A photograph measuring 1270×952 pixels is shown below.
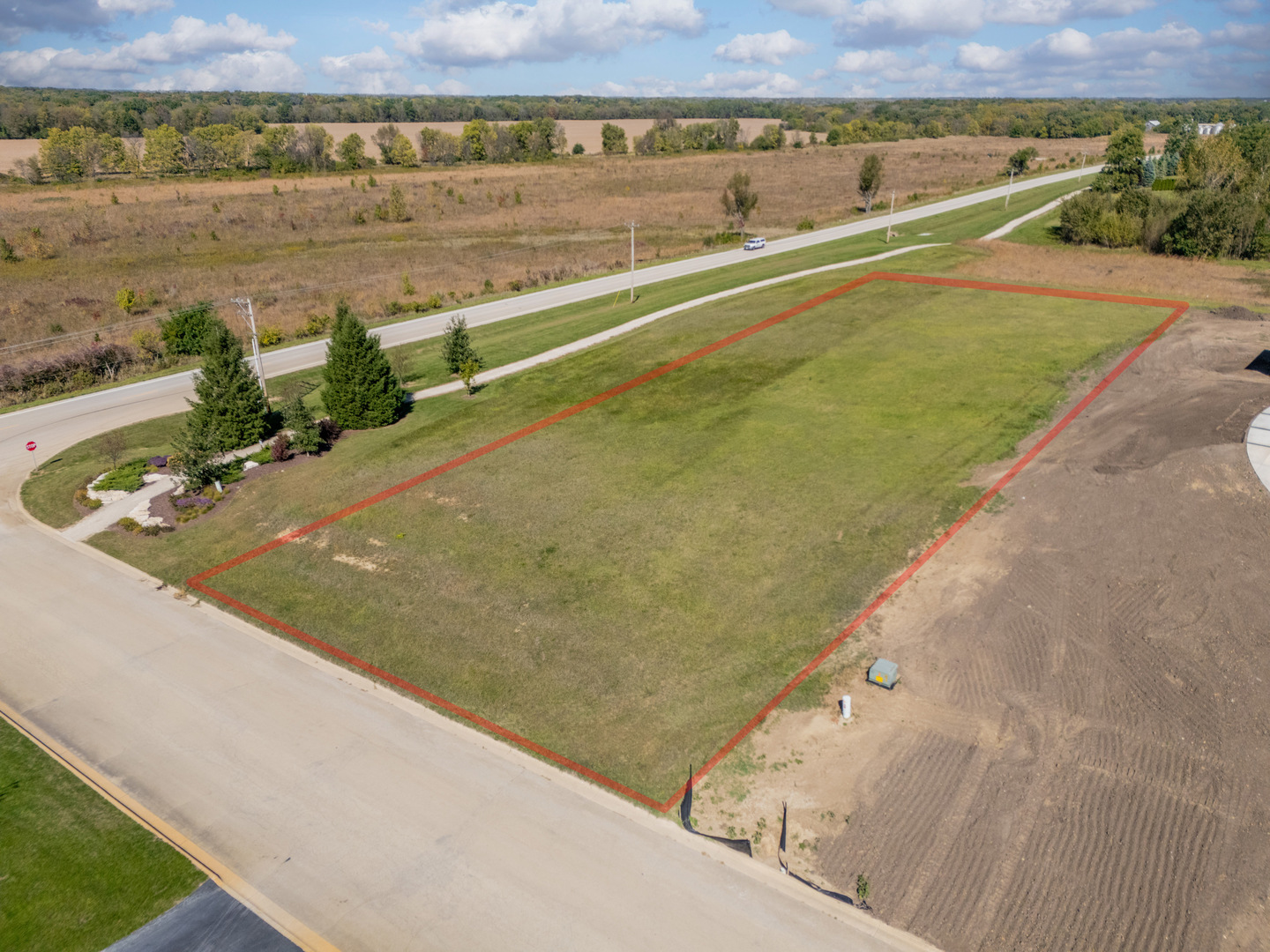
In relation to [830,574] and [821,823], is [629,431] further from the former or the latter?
[821,823]

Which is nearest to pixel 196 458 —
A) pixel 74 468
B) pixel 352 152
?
pixel 74 468

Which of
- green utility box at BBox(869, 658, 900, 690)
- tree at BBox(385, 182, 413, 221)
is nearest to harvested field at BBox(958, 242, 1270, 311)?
green utility box at BBox(869, 658, 900, 690)

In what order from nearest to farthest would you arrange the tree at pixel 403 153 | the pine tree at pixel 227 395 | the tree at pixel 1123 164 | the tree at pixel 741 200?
the pine tree at pixel 227 395
the tree at pixel 741 200
the tree at pixel 1123 164
the tree at pixel 403 153

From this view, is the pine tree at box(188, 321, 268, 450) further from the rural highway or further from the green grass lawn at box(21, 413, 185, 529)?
the rural highway

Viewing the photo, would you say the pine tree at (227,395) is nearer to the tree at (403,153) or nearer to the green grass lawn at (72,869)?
the green grass lawn at (72,869)

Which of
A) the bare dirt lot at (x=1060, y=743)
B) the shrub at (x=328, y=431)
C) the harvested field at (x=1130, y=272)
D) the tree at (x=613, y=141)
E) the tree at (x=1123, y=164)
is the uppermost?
the tree at (x=613, y=141)

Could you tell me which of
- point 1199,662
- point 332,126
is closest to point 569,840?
point 1199,662

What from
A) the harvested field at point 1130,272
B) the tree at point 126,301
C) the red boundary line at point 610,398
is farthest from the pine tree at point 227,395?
the harvested field at point 1130,272
